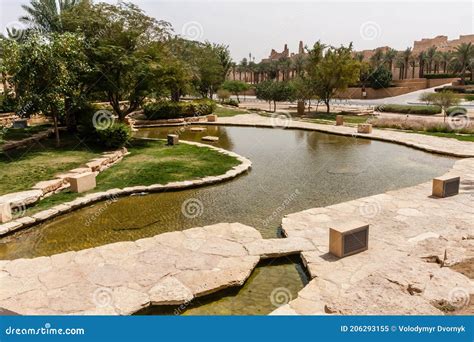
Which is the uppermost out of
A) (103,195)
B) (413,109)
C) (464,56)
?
(464,56)

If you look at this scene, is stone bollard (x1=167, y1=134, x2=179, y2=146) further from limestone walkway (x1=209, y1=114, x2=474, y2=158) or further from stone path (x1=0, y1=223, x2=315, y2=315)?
stone path (x1=0, y1=223, x2=315, y2=315)

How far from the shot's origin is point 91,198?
969 centimetres

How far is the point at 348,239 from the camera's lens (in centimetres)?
642

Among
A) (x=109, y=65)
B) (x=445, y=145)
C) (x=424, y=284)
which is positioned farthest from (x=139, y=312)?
(x=445, y=145)

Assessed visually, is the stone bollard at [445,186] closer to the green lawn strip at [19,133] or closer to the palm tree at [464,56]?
the green lawn strip at [19,133]

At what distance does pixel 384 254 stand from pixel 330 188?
442 cm

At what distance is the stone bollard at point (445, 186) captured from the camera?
951cm
